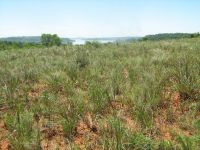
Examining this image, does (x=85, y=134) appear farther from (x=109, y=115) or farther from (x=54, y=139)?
(x=109, y=115)

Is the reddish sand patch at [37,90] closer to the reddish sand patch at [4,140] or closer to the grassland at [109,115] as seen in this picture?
the grassland at [109,115]

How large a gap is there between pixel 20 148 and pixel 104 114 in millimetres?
1572

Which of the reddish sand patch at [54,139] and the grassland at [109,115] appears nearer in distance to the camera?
the grassland at [109,115]

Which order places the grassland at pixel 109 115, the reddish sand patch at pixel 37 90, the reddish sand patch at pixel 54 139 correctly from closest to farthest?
the grassland at pixel 109 115, the reddish sand patch at pixel 54 139, the reddish sand patch at pixel 37 90

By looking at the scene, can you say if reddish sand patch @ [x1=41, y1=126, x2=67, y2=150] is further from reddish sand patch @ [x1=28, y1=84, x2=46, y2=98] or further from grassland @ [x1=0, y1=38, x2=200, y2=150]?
reddish sand patch @ [x1=28, y1=84, x2=46, y2=98]

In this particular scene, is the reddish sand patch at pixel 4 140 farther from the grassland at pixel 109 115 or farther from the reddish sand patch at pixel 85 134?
the reddish sand patch at pixel 85 134

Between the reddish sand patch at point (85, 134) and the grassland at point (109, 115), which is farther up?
the grassland at point (109, 115)

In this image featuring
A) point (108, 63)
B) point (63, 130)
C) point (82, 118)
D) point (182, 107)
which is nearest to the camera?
point (63, 130)

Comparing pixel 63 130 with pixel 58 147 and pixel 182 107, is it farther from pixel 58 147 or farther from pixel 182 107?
pixel 182 107

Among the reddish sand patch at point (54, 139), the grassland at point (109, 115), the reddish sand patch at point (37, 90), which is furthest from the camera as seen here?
the reddish sand patch at point (37, 90)

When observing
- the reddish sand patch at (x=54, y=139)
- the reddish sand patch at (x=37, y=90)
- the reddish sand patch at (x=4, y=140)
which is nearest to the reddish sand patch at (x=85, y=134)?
the reddish sand patch at (x=54, y=139)

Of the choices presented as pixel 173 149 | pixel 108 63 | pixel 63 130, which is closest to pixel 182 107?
pixel 173 149

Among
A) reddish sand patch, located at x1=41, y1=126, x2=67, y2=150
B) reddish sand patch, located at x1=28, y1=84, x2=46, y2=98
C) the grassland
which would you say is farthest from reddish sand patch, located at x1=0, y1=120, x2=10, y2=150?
reddish sand patch, located at x1=28, y1=84, x2=46, y2=98

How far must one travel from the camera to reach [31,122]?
4523mm
